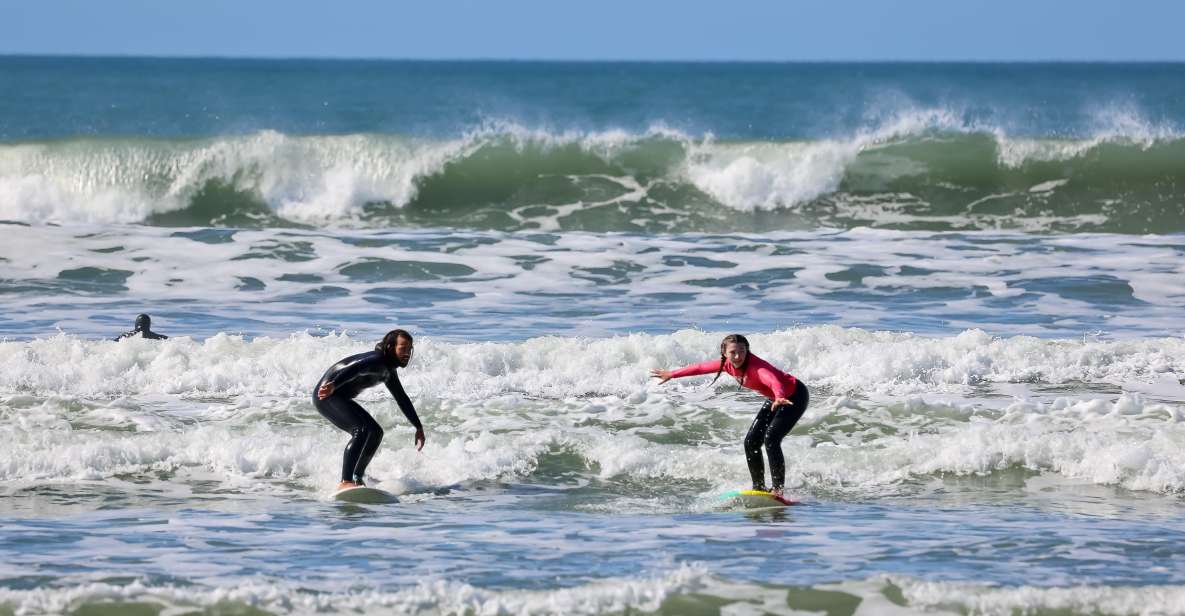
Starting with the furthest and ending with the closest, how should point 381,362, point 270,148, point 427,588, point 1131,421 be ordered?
1. point 270,148
2. point 1131,421
3. point 381,362
4. point 427,588

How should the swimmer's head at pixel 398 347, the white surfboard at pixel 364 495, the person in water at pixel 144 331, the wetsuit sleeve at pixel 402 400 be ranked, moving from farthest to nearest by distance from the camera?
the person in water at pixel 144 331, the wetsuit sleeve at pixel 402 400, the swimmer's head at pixel 398 347, the white surfboard at pixel 364 495

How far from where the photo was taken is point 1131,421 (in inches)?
465

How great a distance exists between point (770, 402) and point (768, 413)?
8cm

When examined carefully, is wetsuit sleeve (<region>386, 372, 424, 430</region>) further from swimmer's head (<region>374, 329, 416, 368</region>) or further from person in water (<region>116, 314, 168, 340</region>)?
person in water (<region>116, 314, 168, 340</region>)

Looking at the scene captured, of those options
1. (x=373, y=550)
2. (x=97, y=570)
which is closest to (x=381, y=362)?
(x=373, y=550)

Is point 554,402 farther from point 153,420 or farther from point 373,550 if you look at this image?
point 373,550

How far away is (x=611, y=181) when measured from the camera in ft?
95.0

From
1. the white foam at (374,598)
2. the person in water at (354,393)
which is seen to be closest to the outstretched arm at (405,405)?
the person in water at (354,393)

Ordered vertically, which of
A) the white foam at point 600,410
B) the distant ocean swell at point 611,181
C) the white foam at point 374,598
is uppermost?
the distant ocean swell at point 611,181

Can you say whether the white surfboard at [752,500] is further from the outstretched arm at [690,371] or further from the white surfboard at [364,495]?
the white surfboard at [364,495]

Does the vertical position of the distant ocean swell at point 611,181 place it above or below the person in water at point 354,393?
above

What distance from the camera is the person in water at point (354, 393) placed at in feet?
34.6

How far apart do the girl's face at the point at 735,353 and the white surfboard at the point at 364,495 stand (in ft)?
8.50

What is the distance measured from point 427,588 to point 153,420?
5630 millimetres
